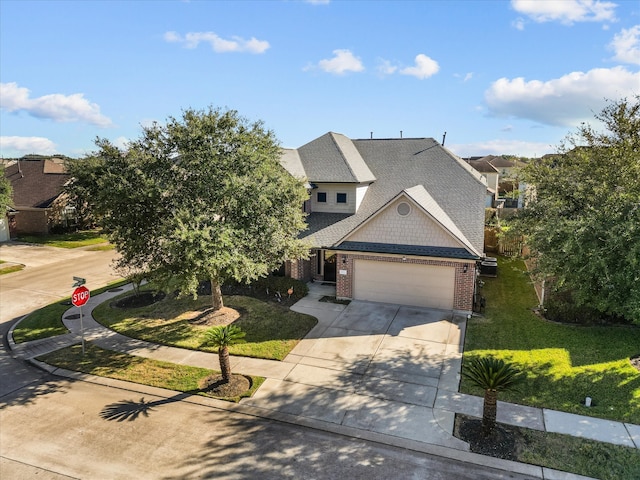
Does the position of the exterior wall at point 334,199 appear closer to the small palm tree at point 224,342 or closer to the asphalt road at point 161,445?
the small palm tree at point 224,342

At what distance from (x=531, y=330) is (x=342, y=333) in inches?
287

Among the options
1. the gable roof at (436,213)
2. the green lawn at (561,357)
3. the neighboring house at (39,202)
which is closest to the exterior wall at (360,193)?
the gable roof at (436,213)

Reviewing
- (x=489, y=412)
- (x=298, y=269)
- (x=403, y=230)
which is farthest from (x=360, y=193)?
(x=489, y=412)

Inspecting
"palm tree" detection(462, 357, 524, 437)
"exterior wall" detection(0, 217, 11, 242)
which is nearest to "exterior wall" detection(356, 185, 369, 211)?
"palm tree" detection(462, 357, 524, 437)

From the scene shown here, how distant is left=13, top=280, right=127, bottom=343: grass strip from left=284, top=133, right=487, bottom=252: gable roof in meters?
11.7

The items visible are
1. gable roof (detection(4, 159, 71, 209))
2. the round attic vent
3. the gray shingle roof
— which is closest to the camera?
the gray shingle roof

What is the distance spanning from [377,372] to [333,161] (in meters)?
13.9

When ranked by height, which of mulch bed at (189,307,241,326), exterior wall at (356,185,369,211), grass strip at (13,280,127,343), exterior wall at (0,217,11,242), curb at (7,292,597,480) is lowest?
curb at (7,292,597,480)

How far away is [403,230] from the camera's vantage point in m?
17.9

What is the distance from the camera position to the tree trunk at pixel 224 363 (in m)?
11.8

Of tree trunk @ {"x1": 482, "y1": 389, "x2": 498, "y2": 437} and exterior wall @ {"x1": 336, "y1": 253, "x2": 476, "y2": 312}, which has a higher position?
exterior wall @ {"x1": 336, "y1": 253, "x2": 476, "y2": 312}

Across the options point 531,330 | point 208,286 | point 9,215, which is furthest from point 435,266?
point 9,215

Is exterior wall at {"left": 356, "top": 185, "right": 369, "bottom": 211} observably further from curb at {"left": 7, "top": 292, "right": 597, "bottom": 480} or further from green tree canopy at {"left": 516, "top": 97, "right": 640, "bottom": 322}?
curb at {"left": 7, "top": 292, "right": 597, "bottom": 480}

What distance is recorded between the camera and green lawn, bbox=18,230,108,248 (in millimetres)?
34062
